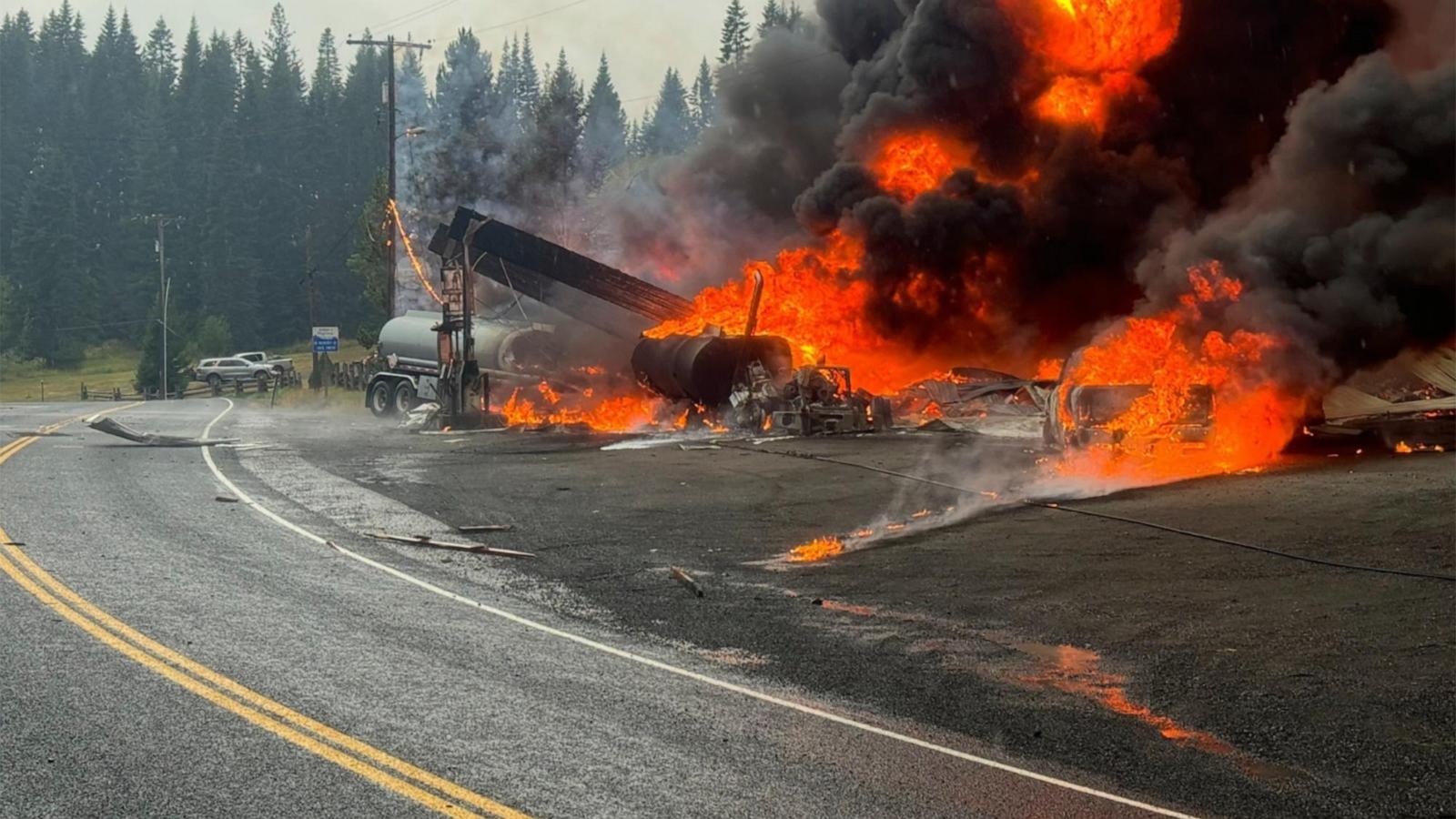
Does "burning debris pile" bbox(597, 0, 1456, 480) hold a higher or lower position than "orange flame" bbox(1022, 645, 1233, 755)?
higher

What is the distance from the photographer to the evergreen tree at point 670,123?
173125mm

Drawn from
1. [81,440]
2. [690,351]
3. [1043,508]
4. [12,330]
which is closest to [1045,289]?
[690,351]

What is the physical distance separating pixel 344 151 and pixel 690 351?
107 m

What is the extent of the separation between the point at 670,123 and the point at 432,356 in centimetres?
15256

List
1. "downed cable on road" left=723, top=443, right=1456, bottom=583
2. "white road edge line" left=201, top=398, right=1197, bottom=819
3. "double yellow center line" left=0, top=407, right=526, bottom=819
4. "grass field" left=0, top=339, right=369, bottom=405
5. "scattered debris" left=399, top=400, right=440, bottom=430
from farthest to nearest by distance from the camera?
"grass field" left=0, top=339, right=369, bottom=405, "scattered debris" left=399, top=400, right=440, bottom=430, "downed cable on road" left=723, top=443, right=1456, bottom=583, "white road edge line" left=201, top=398, right=1197, bottom=819, "double yellow center line" left=0, top=407, right=526, bottom=819

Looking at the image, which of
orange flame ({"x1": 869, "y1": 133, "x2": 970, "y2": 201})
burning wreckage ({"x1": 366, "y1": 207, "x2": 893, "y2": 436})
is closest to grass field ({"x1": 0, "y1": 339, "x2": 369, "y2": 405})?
burning wreckage ({"x1": 366, "y1": 207, "x2": 893, "y2": 436})

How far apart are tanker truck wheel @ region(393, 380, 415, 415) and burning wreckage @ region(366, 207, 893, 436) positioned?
0.14 ft

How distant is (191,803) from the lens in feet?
21.6

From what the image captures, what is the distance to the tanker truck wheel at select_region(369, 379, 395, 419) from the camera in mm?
42125

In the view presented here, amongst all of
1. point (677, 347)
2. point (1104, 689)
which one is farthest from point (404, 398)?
point (1104, 689)

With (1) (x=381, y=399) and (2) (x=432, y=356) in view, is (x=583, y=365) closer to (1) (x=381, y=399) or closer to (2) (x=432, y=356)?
(2) (x=432, y=356)

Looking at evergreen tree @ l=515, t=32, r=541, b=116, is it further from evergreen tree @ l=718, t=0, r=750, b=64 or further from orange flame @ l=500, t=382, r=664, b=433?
orange flame @ l=500, t=382, r=664, b=433

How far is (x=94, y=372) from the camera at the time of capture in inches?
3846

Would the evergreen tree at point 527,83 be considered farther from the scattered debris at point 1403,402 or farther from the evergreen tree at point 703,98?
the scattered debris at point 1403,402
